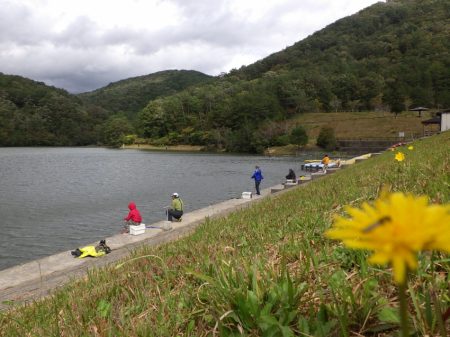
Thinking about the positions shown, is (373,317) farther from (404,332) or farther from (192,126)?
(192,126)

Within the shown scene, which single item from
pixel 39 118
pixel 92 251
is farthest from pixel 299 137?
pixel 39 118

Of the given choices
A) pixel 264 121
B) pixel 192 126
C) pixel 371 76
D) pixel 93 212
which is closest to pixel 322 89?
pixel 371 76

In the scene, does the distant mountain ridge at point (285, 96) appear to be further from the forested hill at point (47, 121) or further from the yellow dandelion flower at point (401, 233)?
the yellow dandelion flower at point (401, 233)

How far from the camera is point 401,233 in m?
0.61

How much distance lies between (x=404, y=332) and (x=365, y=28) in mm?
214881

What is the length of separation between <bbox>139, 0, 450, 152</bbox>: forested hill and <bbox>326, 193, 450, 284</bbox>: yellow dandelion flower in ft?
322

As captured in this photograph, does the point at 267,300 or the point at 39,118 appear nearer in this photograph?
the point at 267,300

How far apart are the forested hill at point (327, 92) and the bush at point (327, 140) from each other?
1363 cm

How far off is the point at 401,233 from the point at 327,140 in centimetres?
9178

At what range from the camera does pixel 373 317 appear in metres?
1.79

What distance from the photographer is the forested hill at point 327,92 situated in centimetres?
10600

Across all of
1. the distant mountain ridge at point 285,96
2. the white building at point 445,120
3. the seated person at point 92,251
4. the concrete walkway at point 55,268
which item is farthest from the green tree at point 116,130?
the seated person at point 92,251

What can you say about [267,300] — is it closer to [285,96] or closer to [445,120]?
[445,120]

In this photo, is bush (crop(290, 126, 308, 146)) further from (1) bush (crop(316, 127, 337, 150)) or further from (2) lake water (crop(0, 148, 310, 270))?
(2) lake water (crop(0, 148, 310, 270))
